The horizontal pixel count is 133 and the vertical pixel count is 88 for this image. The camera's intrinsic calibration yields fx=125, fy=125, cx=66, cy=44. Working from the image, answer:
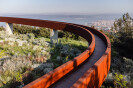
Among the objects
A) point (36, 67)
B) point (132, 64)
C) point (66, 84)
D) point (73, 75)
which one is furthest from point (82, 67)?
point (132, 64)

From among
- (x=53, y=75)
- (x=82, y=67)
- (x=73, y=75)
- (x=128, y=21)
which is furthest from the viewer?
(x=128, y=21)

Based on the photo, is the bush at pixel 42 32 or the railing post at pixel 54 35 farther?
the bush at pixel 42 32

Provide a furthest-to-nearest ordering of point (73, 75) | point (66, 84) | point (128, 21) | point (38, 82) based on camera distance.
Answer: point (128, 21) → point (73, 75) → point (66, 84) → point (38, 82)

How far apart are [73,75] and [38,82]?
1.85 meters

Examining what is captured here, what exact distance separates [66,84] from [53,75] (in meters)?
0.64

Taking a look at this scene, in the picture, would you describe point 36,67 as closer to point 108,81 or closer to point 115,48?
point 108,81

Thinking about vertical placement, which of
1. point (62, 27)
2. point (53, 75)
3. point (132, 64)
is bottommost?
point (132, 64)

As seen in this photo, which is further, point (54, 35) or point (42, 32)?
point (42, 32)

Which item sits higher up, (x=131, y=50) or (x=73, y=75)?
(x=73, y=75)

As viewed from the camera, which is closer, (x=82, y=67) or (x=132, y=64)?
(x=82, y=67)

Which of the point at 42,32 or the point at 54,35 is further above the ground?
the point at 54,35

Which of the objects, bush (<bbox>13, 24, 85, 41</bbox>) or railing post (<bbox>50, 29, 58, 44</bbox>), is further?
bush (<bbox>13, 24, 85, 41</bbox>)

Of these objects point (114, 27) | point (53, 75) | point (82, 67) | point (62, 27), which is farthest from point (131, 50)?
point (114, 27)

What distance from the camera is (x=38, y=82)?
10.7ft
